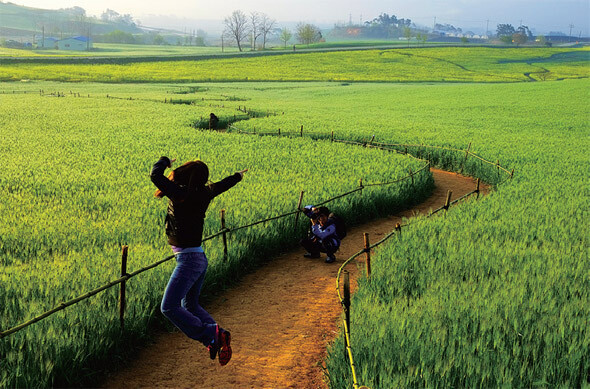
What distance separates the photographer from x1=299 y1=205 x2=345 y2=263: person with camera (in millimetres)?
8812

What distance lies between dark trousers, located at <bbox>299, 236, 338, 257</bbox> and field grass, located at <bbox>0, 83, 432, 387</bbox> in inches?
21.6

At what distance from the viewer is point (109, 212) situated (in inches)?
399

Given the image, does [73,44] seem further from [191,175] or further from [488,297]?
[488,297]

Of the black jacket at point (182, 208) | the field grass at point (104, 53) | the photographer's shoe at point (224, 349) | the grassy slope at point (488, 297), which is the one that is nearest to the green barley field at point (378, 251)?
the grassy slope at point (488, 297)

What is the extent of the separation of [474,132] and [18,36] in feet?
654

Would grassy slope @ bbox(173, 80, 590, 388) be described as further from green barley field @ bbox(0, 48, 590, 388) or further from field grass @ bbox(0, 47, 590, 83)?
field grass @ bbox(0, 47, 590, 83)

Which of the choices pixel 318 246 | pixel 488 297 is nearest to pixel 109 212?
Answer: pixel 318 246

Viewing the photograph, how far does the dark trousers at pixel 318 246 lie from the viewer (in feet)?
29.5

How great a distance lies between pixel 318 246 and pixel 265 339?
3.02 m

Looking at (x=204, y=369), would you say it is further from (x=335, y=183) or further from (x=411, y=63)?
(x=411, y=63)

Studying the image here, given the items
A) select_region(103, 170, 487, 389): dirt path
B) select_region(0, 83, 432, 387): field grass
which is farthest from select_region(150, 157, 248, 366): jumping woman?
select_region(0, 83, 432, 387): field grass

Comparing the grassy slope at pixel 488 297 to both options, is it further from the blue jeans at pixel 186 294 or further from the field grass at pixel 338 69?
the field grass at pixel 338 69

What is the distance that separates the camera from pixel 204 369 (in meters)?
5.56

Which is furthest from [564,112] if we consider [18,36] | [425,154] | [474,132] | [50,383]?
[18,36]
